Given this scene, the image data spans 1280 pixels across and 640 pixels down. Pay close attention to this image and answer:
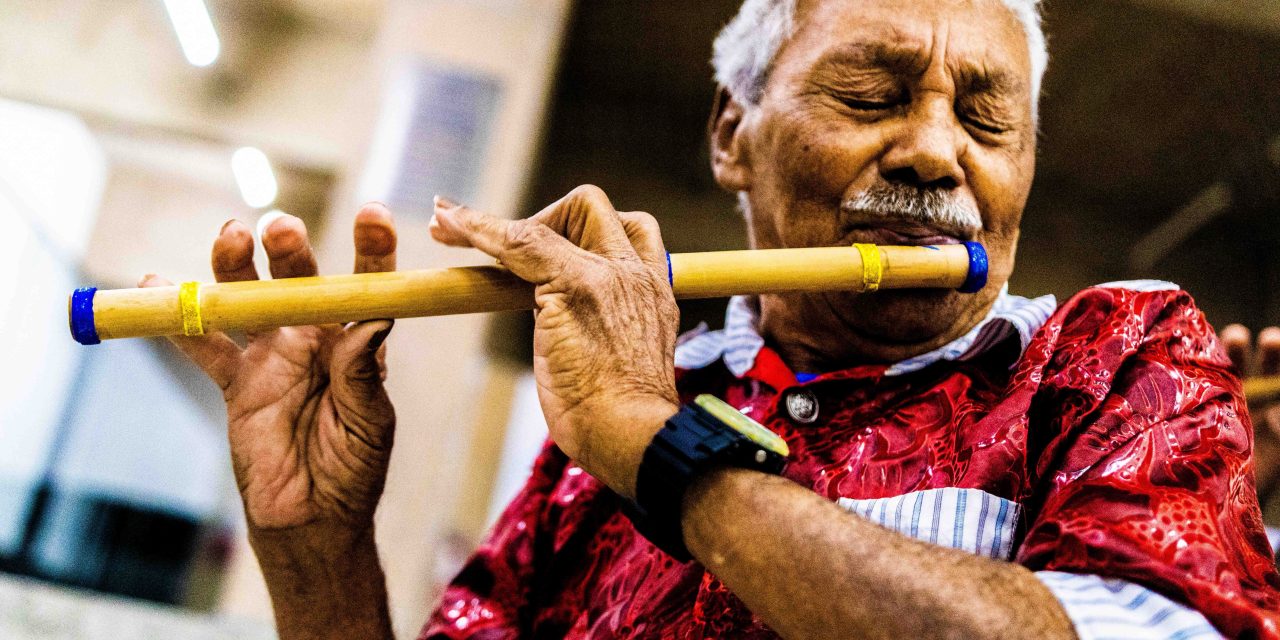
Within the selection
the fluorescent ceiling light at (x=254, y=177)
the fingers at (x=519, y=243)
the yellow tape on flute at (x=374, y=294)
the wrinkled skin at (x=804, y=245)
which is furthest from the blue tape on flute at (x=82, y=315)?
the fluorescent ceiling light at (x=254, y=177)

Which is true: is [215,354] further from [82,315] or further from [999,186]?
[999,186]

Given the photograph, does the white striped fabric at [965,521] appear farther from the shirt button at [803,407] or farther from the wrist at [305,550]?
the wrist at [305,550]

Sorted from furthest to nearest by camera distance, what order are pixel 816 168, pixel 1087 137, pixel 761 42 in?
pixel 1087 137, pixel 761 42, pixel 816 168

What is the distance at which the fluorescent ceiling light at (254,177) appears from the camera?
19.0ft

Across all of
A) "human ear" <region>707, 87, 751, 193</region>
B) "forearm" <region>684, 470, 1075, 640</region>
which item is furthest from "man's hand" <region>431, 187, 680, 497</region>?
"human ear" <region>707, 87, 751, 193</region>

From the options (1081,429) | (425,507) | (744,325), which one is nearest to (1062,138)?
(425,507)

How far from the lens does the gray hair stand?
5.43ft

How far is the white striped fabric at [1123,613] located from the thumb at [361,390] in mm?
930

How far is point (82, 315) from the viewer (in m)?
1.15

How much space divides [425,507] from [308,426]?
245 centimetres

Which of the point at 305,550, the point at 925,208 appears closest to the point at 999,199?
the point at 925,208

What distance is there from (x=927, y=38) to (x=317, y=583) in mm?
1249

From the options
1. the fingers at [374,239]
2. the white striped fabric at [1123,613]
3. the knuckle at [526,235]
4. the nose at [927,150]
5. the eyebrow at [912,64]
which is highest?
the eyebrow at [912,64]

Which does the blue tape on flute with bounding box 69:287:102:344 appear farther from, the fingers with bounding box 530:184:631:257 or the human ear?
the human ear
